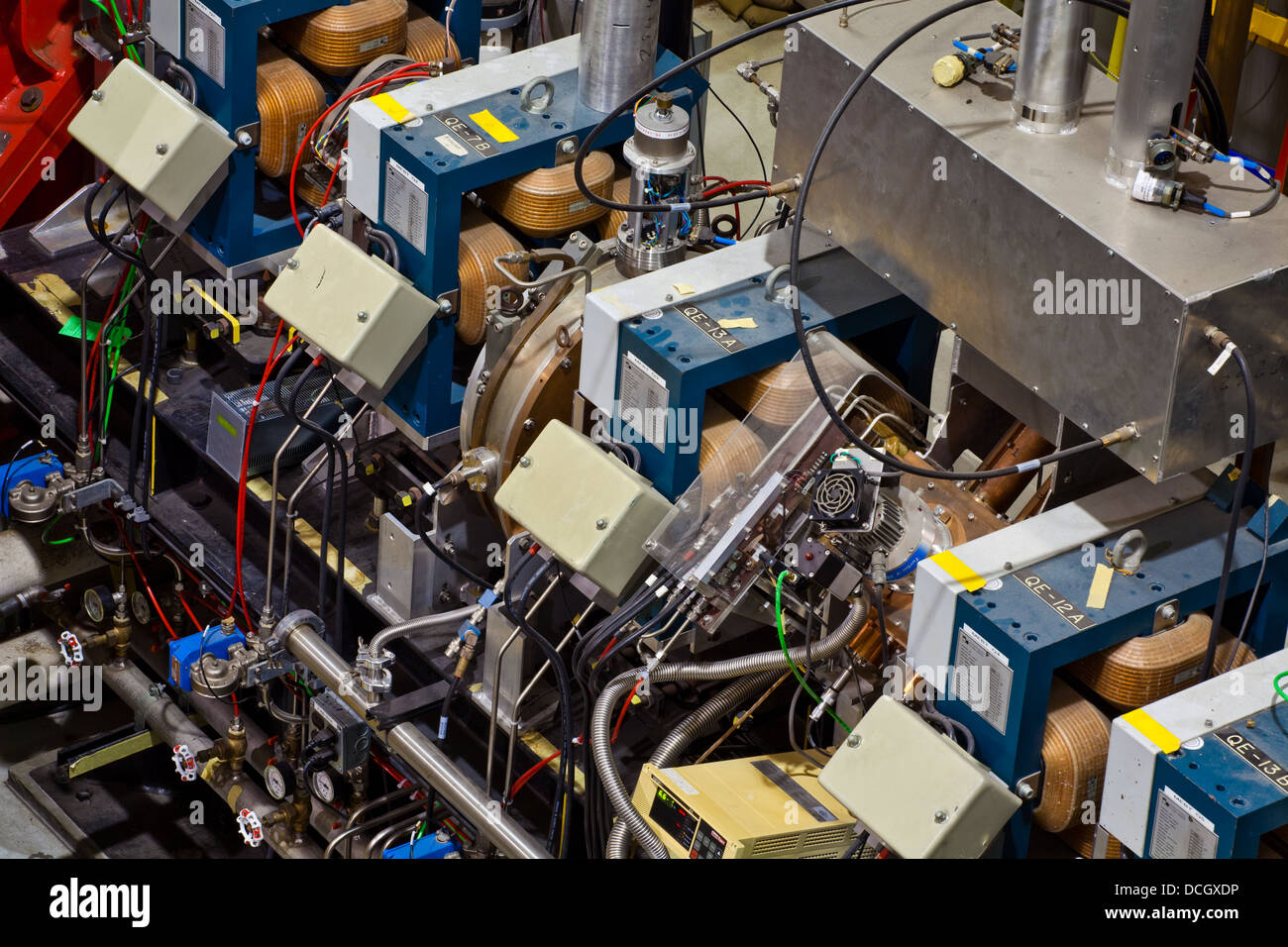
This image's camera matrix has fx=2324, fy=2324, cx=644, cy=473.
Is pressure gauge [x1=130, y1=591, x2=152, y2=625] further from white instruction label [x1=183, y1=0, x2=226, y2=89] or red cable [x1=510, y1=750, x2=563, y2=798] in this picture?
red cable [x1=510, y1=750, x2=563, y2=798]

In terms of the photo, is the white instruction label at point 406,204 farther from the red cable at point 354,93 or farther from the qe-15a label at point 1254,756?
the qe-15a label at point 1254,756

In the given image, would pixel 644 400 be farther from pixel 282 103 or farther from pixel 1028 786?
pixel 282 103

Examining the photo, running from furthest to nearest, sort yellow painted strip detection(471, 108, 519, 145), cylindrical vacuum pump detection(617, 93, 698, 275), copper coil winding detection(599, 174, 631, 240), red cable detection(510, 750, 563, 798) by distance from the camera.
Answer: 1. copper coil winding detection(599, 174, 631, 240)
2. yellow painted strip detection(471, 108, 519, 145)
3. red cable detection(510, 750, 563, 798)
4. cylindrical vacuum pump detection(617, 93, 698, 275)

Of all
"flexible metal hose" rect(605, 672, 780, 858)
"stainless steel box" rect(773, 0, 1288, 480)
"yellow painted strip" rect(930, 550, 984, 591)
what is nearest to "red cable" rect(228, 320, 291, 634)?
"flexible metal hose" rect(605, 672, 780, 858)

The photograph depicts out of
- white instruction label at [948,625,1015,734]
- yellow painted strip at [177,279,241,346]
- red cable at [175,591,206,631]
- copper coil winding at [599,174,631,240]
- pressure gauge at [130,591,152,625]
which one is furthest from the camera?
pressure gauge at [130,591,152,625]

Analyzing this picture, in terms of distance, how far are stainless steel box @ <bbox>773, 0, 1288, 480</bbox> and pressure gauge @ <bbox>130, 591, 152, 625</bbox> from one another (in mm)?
2318

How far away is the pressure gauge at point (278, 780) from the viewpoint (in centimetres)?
554

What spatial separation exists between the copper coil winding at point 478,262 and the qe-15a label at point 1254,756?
6.38ft

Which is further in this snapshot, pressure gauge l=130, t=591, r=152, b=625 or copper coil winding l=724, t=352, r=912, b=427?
pressure gauge l=130, t=591, r=152, b=625

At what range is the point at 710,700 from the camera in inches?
189

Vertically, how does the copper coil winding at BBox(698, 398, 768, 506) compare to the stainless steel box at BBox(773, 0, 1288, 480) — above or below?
below

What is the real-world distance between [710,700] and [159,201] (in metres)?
1.87

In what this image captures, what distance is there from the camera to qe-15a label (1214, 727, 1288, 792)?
3.95 metres
